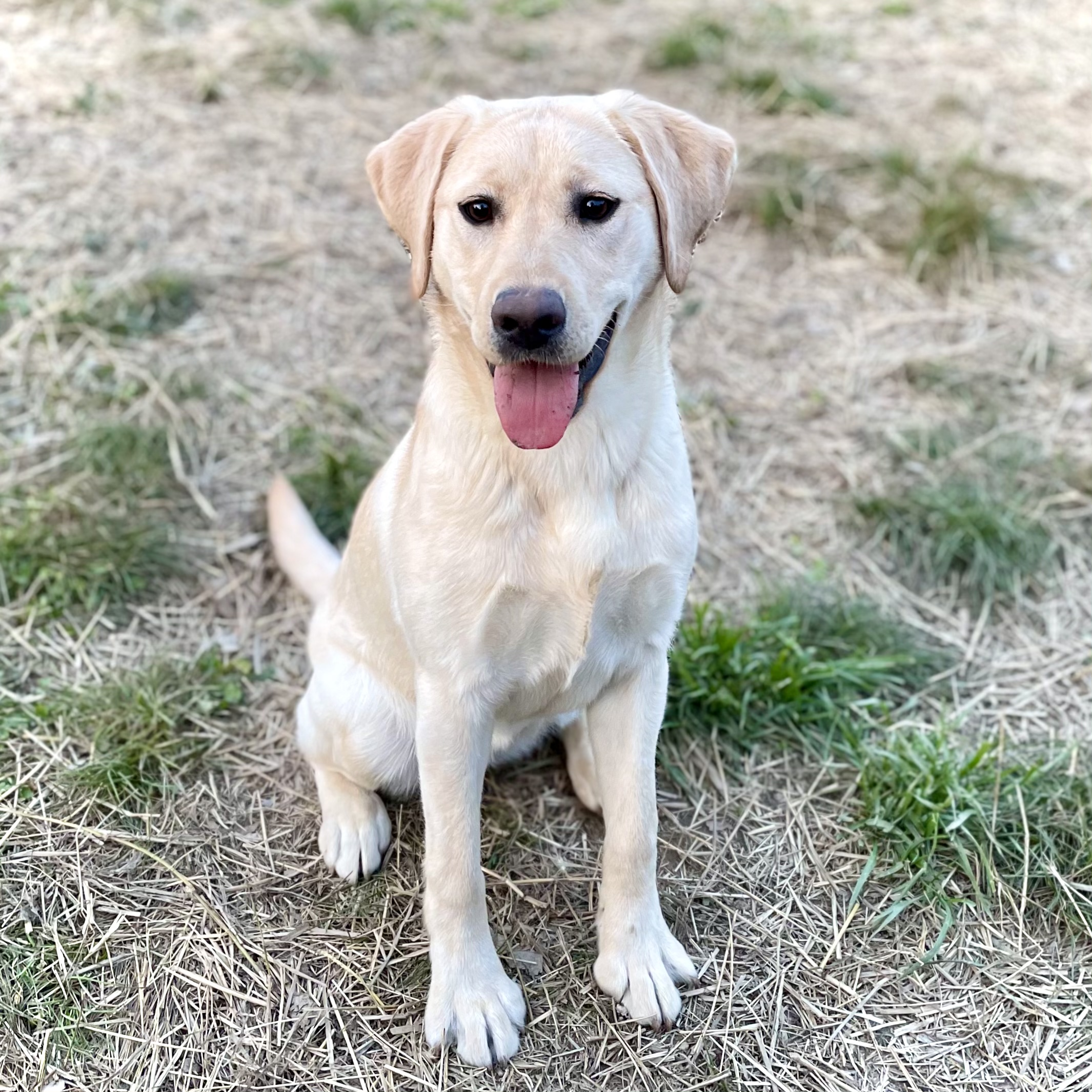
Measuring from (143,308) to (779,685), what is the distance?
10.1 feet

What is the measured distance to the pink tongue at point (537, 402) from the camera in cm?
213

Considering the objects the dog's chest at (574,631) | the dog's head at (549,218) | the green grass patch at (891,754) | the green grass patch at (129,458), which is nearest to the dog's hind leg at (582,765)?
the green grass patch at (891,754)

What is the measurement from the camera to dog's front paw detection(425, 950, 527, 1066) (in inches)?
94.7

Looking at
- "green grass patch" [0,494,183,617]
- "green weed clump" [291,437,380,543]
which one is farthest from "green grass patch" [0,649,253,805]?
"green weed clump" [291,437,380,543]

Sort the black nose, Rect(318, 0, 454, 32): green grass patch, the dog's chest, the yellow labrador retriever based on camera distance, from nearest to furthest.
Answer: the black nose, the yellow labrador retriever, the dog's chest, Rect(318, 0, 454, 32): green grass patch

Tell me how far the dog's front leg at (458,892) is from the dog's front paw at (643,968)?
24 cm

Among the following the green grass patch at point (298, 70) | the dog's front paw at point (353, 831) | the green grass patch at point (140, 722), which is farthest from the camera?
the green grass patch at point (298, 70)

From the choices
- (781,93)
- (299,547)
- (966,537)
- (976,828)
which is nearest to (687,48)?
(781,93)

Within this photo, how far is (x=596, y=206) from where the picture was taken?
2.15 m

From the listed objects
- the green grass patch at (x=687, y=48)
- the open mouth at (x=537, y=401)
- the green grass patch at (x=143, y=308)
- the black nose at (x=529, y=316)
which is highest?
the black nose at (x=529, y=316)

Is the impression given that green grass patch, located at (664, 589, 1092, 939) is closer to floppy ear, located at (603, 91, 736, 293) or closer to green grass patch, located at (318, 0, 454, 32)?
floppy ear, located at (603, 91, 736, 293)

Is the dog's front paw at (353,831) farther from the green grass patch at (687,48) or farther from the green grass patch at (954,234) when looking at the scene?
the green grass patch at (687,48)

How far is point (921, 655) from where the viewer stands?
3.44 m

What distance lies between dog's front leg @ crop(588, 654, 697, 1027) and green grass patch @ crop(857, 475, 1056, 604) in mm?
1667
